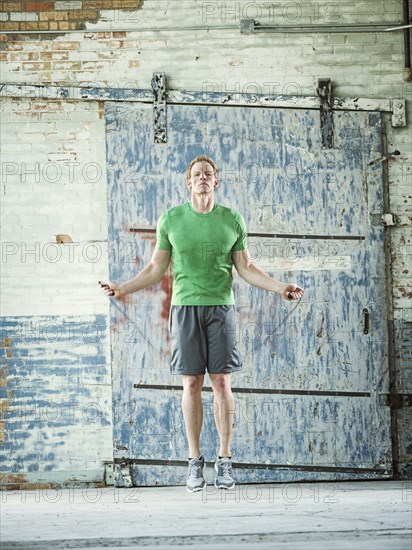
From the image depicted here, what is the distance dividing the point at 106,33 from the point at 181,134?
0.83 metres

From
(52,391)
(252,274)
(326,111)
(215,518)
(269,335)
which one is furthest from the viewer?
(326,111)

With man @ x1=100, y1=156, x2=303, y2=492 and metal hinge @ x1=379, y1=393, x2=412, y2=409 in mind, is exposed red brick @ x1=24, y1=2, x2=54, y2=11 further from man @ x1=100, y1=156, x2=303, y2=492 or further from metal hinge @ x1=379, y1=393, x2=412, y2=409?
metal hinge @ x1=379, y1=393, x2=412, y2=409

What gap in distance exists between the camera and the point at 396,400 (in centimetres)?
630

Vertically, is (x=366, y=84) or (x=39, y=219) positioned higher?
(x=366, y=84)

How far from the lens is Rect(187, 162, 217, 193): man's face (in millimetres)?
5066

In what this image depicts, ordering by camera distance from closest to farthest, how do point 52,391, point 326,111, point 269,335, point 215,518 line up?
1. point 215,518
2. point 52,391
3. point 269,335
4. point 326,111

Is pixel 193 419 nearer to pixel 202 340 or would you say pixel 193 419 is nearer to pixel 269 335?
pixel 202 340

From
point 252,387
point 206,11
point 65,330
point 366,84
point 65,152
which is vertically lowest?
point 252,387

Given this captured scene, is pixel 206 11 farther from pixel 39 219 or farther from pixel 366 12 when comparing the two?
pixel 39 219

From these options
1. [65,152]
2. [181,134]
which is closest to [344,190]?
[181,134]

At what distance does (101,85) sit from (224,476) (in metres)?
2.75

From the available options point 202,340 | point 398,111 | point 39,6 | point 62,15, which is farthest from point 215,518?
point 39,6

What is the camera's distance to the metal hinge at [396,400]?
20.7ft

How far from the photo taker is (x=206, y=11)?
6332 mm
